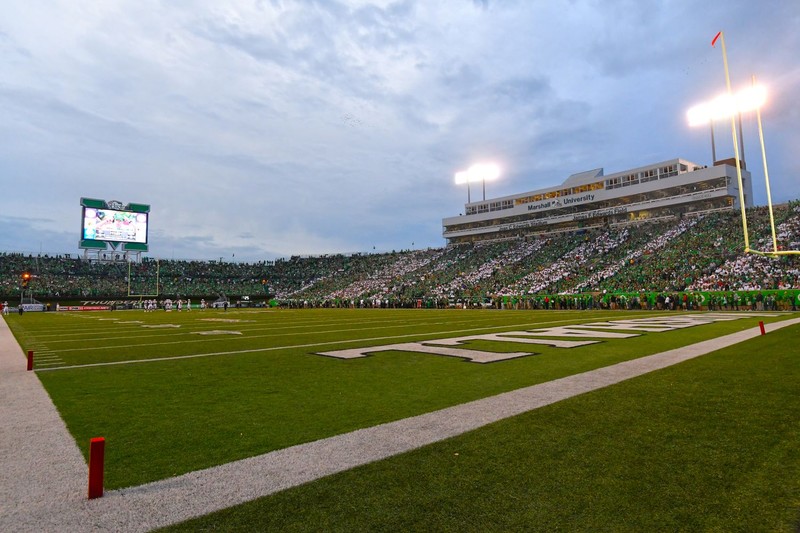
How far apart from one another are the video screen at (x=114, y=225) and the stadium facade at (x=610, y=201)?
44.4 meters

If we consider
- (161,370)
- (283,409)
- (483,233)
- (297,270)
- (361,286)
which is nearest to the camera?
(283,409)

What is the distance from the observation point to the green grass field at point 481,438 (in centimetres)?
293

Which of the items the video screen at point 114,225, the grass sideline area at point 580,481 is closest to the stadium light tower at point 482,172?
the video screen at point 114,225

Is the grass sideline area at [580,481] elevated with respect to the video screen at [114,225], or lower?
lower

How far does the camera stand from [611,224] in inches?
2283

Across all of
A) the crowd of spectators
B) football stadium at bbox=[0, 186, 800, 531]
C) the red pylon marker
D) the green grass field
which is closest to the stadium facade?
the crowd of spectators

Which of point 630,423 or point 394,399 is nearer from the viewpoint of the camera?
point 630,423

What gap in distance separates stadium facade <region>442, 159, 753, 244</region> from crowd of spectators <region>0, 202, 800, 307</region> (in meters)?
2.91

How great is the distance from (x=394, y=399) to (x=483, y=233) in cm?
6761

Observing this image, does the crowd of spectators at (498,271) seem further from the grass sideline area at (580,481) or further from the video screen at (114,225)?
the grass sideline area at (580,481)

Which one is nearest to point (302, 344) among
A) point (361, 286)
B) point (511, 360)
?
point (511, 360)

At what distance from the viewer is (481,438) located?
433cm

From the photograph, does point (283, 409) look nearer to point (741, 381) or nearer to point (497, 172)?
point (741, 381)

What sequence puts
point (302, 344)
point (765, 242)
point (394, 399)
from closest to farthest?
1. point (394, 399)
2. point (302, 344)
3. point (765, 242)
